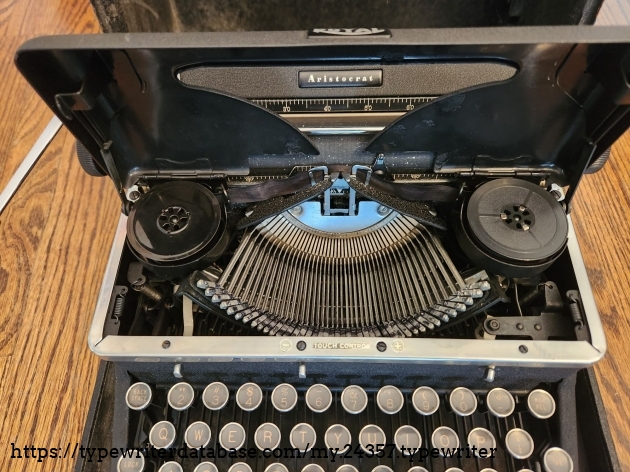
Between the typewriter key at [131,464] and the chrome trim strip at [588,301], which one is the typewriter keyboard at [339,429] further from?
the chrome trim strip at [588,301]

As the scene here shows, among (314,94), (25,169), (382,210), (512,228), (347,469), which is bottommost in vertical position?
(347,469)

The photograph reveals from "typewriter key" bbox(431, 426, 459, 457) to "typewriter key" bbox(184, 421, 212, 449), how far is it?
541mm

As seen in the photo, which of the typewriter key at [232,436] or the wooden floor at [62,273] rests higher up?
the wooden floor at [62,273]

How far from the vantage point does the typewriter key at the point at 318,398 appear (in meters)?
1.24

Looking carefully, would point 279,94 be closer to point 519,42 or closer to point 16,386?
point 519,42

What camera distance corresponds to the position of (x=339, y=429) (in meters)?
1.25

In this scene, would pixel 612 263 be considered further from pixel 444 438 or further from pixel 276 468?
pixel 276 468

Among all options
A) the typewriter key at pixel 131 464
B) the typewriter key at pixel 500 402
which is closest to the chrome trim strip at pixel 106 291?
the typewriter key at pixel 131 464

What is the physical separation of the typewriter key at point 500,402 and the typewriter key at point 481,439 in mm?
64

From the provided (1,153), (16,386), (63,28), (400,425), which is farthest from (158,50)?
(63,28)

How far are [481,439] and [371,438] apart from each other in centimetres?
27

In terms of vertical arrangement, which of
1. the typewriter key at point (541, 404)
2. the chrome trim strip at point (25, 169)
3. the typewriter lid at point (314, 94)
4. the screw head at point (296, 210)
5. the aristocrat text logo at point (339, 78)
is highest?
the chrome trim strip at point (25, 169)

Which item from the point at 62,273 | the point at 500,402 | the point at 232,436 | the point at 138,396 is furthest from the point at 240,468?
the point at 62,273

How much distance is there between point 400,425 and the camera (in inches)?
52.8
